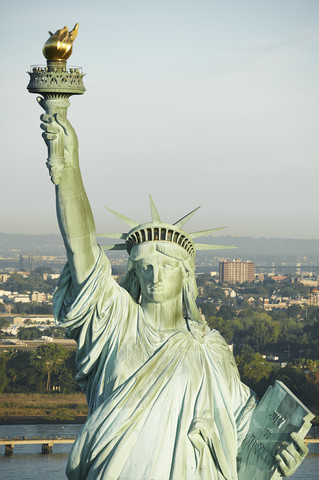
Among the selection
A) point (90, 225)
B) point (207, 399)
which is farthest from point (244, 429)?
point (90, 225)

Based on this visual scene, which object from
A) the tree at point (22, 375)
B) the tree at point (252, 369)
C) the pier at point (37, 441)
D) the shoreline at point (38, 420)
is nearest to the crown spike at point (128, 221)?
the pier at point (37, 441)

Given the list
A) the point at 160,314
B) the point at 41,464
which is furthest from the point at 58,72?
the point at 41,464

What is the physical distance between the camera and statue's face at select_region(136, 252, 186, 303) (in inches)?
230

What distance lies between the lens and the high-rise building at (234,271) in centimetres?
10747

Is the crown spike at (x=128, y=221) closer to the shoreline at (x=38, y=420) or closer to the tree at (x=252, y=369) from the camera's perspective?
the shoreline at (x=38, y=420)

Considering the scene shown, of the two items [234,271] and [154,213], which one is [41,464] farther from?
[234,271]

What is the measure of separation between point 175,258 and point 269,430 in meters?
0.85

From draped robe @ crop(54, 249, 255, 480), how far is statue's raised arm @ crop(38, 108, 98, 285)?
0.43ft

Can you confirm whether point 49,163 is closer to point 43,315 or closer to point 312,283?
point 43,315

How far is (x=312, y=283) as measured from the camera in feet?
344

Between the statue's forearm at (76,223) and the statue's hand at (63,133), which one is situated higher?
the statue's hand at (63,133)

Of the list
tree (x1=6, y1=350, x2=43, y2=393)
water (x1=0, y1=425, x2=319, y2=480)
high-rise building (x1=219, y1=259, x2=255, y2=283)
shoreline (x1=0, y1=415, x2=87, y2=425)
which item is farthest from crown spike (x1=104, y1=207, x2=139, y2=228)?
high-rise building (x1=219, y1=259, x2=255, y2=283)

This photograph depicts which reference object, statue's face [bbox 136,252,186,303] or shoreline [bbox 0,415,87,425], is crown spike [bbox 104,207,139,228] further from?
shoreline [bbox 0,415,87,425]

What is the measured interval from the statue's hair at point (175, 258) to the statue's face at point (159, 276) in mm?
23
